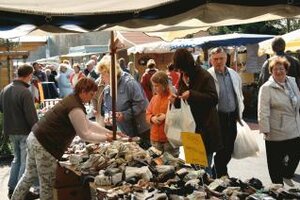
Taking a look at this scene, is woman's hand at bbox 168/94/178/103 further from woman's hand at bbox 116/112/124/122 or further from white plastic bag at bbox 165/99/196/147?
woman's hand at bbox 116/112/124/122

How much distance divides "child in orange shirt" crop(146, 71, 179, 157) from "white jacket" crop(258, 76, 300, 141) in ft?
3.40

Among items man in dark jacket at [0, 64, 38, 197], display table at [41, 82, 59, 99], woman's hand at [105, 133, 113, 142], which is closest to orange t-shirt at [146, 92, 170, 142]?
woman's hand at [105, 133, 113, 142]

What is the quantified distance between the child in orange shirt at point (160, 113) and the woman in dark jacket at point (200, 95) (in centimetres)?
34

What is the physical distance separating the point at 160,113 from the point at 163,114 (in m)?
0.05

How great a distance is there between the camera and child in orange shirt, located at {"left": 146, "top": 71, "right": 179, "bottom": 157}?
17.4 feet

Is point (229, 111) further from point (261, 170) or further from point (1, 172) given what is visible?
point (1, 172)

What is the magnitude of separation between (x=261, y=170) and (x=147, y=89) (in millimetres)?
4070

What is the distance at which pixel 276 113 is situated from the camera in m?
5.55

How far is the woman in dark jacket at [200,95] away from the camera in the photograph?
4695 millimetres

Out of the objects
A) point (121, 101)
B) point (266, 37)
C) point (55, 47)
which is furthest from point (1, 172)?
point (55, 47)

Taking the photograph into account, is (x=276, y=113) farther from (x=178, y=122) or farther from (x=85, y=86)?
(x=85, y=86)

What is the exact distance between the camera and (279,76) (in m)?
5.49

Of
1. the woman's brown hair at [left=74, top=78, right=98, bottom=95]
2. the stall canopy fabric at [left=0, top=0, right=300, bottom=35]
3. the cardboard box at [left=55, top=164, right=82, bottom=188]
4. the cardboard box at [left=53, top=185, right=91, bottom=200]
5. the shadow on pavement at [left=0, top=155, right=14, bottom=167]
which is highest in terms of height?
the stall canopy fabric at [left=0, top=0, right=300, bottom=35]

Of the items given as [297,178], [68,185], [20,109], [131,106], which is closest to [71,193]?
[68,185]
